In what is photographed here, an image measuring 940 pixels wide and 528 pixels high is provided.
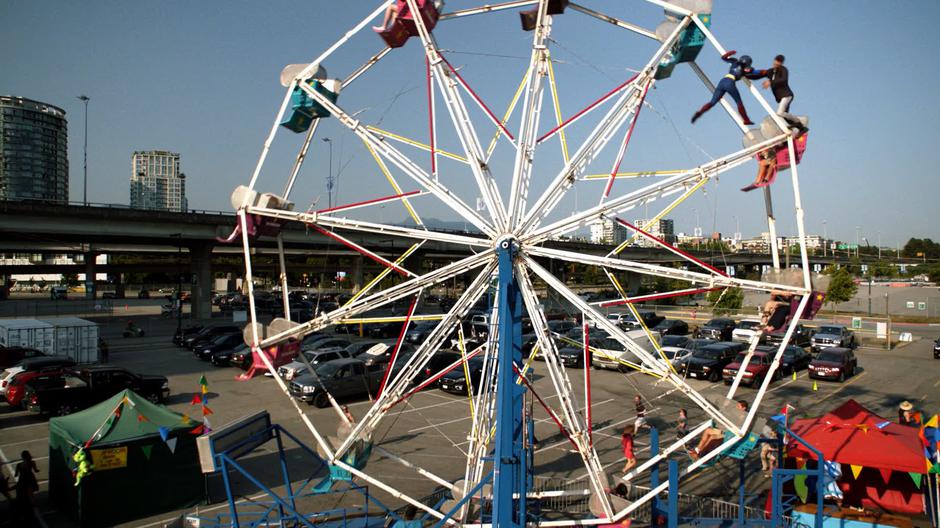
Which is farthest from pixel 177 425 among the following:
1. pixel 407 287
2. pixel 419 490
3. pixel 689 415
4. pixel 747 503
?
pixel 689 415

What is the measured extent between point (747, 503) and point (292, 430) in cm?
1288

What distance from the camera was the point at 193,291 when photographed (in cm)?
5516

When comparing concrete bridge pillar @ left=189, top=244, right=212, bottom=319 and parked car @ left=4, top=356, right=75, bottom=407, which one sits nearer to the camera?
parked car @ left=4, top=356, right=75, bottom=407

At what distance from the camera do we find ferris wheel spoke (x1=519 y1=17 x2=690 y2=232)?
9305 mm

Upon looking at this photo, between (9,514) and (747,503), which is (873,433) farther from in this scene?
(9,514)

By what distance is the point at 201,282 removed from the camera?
55.9 metres

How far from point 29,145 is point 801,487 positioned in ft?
776

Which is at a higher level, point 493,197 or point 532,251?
point 493,197

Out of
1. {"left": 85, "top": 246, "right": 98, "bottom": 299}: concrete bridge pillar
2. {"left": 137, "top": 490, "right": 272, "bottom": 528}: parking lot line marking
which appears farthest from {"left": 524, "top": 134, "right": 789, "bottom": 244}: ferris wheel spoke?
{"left": 85, "top": 246, "right": 98, "bottom": 299}: concrete bridge pillar

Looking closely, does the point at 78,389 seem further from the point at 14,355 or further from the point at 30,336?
the point at 30,336

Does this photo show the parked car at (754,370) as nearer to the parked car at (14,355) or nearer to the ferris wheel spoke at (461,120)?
the ferris wheel spoke at (461,120)

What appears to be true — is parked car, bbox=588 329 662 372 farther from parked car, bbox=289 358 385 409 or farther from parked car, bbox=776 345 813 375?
parked car, bbox=289 358 385 409

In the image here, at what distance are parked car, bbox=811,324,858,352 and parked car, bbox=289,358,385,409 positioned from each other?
26032mm

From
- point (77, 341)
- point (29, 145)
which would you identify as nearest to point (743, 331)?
point (77, 341)
